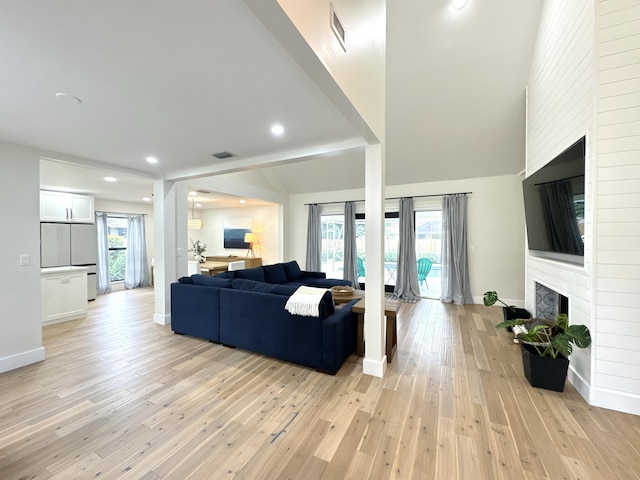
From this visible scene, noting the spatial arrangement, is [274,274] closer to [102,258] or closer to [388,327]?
[388,327]

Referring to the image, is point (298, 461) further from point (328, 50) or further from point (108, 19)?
point (108, 19)

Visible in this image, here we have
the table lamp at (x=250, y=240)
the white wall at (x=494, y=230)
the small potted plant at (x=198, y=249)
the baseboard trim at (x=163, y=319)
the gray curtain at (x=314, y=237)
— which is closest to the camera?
the baseboard trim at (x=163, y=319)

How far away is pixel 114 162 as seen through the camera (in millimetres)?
3467

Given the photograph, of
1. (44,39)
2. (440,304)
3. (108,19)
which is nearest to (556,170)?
(440,304)

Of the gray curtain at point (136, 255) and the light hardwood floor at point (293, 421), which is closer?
the light hardwood floor at point (293, 421)

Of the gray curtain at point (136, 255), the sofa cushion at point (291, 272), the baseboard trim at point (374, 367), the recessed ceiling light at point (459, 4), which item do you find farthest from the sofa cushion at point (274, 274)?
the recessed ceiling light at point (459, 4)

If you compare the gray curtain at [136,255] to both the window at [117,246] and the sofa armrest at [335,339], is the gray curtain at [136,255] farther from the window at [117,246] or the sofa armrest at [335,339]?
the sofa armrest at [335,339]

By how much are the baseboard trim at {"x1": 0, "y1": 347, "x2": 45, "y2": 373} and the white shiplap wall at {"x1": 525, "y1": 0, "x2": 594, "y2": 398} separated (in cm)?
550

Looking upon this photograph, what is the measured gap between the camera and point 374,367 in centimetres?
259

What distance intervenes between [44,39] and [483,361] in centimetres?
434

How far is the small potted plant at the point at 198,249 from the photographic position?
7.69 m

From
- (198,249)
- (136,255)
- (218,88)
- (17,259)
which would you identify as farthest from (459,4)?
(136,255)

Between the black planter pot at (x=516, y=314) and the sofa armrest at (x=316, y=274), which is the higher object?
the sofa armrest at (x=316, y=274)

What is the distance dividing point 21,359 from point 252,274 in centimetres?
296
